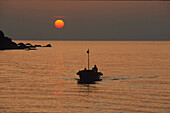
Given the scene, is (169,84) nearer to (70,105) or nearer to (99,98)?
(99,98)

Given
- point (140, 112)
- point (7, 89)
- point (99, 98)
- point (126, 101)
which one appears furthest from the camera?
point (7, 89)

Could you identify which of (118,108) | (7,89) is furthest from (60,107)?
(7,89)

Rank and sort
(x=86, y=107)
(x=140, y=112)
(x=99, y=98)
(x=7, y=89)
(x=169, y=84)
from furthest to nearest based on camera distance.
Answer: (x=169, y=84), (x=7, y=89), (x=99, y=98), (x=86, y=107), (x=140, y=112)

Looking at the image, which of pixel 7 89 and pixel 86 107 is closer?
pixel 86 107

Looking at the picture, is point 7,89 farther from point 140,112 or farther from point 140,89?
point 140,112

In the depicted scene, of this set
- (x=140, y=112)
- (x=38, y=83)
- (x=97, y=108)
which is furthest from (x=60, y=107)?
(x=38, y=83)

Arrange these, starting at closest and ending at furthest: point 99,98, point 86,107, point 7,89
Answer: point 86,107 < point 99,98 < point 7,89

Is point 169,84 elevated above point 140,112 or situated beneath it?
elevated above

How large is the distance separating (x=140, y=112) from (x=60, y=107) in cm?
906

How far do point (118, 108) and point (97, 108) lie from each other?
232 cm

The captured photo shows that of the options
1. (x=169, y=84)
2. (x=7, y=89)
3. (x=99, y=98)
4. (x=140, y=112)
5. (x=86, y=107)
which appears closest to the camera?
(x=140, y=112)

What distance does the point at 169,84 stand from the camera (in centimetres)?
5688

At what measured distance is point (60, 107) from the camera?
37844mm

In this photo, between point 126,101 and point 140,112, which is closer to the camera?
point 140,112
